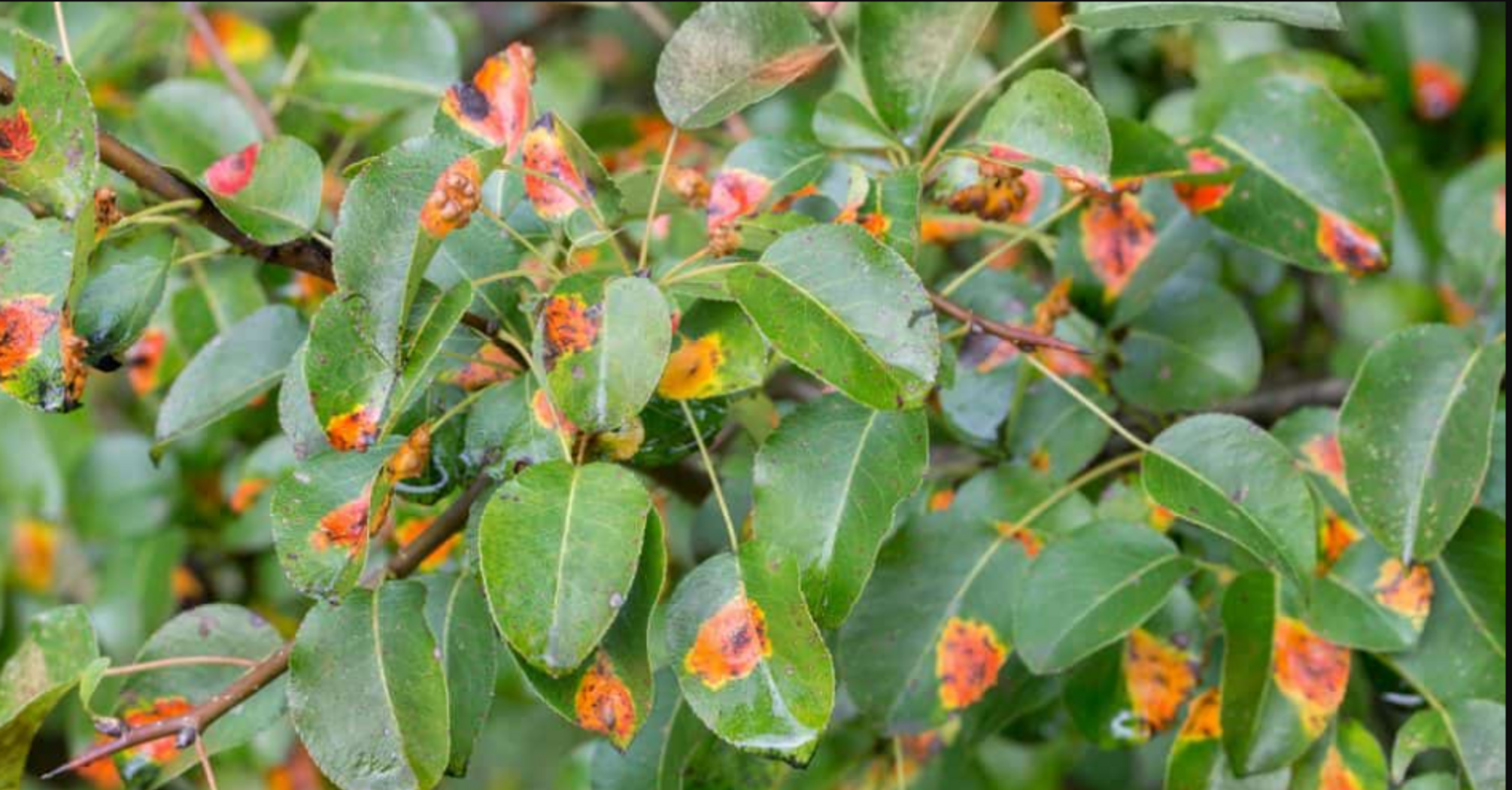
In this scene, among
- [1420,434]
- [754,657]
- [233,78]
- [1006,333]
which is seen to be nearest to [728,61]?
[1006,333]

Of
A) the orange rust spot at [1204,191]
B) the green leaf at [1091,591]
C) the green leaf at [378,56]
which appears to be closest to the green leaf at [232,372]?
the green leaf at [378,56]

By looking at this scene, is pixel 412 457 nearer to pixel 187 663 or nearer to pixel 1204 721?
pixel 187 663

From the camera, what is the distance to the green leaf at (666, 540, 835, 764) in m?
0.66

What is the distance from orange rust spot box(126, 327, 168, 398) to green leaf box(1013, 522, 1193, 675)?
0.60 metres

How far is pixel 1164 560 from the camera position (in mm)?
842

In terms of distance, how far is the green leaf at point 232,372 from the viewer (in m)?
0.82

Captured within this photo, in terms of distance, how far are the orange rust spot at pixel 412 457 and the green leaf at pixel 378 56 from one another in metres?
0.41

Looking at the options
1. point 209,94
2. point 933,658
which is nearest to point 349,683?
point 933,658

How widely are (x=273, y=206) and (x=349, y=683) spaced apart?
221 mm

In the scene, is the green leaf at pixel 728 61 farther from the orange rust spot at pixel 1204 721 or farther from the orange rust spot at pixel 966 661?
the orange rust spot at pixel 1204 721

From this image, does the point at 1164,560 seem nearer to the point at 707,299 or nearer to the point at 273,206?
the point at 707,299

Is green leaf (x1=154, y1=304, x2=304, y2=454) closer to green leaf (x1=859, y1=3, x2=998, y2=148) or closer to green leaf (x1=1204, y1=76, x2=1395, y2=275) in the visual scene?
green leaf (x1=859, y1=3, x2=998, y2=148)

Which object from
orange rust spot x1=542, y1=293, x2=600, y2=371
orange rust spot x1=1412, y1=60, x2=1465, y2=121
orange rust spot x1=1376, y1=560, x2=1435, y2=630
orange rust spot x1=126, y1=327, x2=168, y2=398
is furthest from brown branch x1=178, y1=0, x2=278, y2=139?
orange rust spot x1=1412, y1=60, x2=1465, y2=121

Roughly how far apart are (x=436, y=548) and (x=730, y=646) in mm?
191
